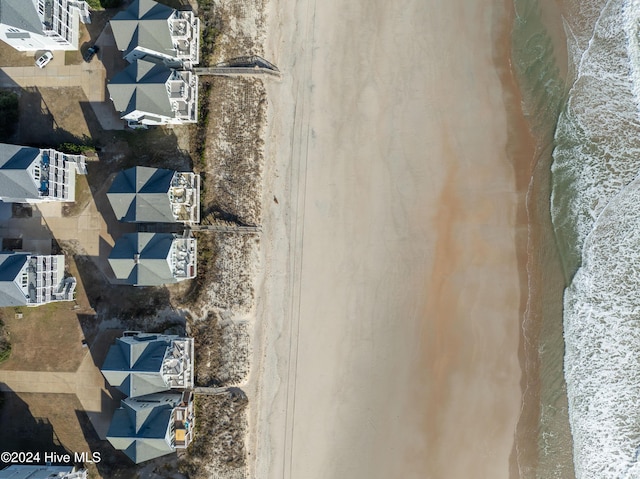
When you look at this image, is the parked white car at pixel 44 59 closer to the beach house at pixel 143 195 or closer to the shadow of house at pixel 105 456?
the beach house at pixel 143 195

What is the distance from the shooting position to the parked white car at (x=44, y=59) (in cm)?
2275

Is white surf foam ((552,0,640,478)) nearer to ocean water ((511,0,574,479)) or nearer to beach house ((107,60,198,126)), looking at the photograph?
ocean water ((511,0,574,479))

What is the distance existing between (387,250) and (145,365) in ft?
45.1

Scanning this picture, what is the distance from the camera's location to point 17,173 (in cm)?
2025

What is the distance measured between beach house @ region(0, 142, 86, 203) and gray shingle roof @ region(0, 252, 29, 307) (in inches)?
118

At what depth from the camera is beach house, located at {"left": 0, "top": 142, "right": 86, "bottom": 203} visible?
799 inches

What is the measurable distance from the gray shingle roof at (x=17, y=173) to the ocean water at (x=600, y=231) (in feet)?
85.9

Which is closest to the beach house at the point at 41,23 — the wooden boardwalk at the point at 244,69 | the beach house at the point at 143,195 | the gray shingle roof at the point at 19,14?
the gray shingle roof at the point at 19,14

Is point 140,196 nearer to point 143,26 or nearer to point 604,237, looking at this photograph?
point 143,26

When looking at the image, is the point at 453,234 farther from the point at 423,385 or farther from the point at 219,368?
the point at 219,368

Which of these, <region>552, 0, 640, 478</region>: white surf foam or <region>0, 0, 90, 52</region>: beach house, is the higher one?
<region>0, 0, 90, 52</region>: beach house

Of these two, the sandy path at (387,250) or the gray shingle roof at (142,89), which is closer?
the gray shingle roof at (142,89)

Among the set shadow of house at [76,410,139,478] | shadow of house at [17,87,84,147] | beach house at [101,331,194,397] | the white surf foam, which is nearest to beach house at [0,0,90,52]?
shadow of house at [17,87,84,147]

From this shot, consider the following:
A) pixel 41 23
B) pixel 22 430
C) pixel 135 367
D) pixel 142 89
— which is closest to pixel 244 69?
pixel 142 89
